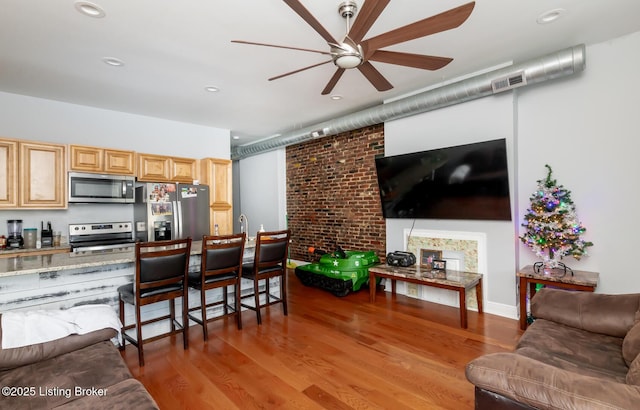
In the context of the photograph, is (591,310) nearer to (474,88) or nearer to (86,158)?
(474,88)

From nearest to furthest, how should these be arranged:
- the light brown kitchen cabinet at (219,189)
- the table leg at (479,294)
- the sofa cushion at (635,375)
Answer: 1. the sofa cushion at (635,375)
2. the table leg at (479,294)
3. the light brown kitchen cabinet at (219,189)

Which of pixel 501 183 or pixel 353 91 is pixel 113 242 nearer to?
pixel 353 91

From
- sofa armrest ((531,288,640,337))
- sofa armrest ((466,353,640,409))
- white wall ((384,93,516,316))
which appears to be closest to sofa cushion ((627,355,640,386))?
sofa armrest ((466,353,640,409))

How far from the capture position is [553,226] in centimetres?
325

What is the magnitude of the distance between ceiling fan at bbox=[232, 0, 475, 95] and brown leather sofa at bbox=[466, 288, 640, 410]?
1.80 meters

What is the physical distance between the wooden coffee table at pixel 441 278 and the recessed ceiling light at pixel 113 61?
3808 mm

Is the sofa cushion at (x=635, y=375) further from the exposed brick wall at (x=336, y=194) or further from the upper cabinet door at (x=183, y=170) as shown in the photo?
the upper cabinet door at (x=183, y=170)

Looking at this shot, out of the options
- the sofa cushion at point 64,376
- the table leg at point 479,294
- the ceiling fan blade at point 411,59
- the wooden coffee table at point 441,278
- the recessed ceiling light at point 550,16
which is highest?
the recessed ceiling light at point 550,16

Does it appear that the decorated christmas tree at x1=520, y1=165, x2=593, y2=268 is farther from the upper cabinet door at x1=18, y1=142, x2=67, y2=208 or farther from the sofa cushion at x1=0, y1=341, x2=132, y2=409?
the upper cabinet door at x1=18, y1=142, x2=67, y2=208

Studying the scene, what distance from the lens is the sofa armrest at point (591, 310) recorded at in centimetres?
205

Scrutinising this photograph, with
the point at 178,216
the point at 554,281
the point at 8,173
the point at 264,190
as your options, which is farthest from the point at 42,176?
the point at 554,281

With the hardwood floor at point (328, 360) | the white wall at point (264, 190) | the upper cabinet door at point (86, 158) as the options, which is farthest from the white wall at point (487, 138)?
the upper cabinet door at point (86, 158)

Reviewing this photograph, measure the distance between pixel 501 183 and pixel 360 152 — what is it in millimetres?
2362

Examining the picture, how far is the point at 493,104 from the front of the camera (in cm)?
377
